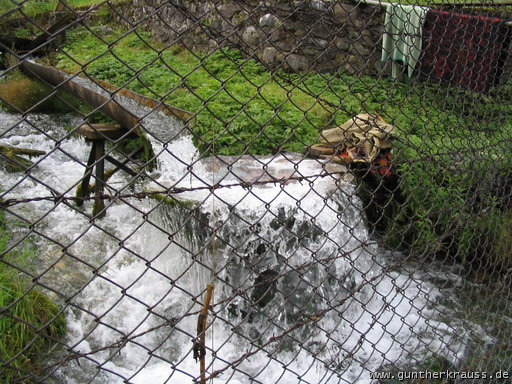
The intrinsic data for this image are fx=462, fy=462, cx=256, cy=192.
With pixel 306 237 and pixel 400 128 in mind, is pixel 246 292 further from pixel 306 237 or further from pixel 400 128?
pixel 400 128

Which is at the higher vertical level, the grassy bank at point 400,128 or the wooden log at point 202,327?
the wooden log at point 202,327

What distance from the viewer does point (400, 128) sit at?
341 cm

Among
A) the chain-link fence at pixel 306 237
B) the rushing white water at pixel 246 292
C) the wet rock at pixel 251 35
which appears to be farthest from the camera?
the wet rock at pixel 251 35

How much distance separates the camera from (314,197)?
4.05m

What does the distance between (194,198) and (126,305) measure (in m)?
1.21

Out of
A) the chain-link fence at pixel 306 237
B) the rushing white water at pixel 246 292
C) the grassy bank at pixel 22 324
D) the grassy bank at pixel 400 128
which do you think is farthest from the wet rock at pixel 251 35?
the grassy bank at pixel 22 324

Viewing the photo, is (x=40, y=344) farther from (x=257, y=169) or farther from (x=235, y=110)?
(x=235, y=110)

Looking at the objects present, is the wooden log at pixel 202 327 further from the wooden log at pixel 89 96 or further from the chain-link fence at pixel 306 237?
the wooden log at pixel 89 96


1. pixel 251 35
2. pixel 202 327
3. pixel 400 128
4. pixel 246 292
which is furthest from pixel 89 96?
pixel 202 327

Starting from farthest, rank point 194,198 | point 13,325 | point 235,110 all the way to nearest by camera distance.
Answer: point 235,110 → point 194,198 → point 13,325

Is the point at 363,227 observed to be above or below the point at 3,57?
above

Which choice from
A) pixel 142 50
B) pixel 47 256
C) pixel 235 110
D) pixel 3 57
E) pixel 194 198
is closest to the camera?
pixel 194 198

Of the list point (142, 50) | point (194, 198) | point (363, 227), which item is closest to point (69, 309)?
point (194, 198)

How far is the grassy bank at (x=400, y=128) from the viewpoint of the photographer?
306 cm
